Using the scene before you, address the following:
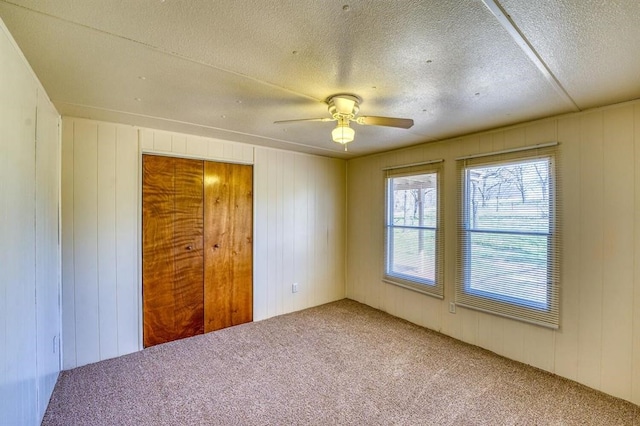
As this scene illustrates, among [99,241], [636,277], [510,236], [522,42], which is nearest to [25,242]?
[99,241]

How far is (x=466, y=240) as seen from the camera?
322 centimetres

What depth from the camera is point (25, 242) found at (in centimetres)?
166

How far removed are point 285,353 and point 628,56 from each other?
10.8 feet

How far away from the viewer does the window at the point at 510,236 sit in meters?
2.64

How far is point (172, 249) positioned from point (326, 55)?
8.49 feet

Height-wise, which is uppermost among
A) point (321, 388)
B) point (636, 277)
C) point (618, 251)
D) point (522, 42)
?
point (522, 42)

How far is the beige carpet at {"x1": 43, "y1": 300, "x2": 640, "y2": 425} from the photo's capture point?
204cm

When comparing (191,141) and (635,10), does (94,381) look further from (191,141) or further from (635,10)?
(635,10)

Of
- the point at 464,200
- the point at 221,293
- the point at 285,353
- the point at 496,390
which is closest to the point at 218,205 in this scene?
the point at 221,293

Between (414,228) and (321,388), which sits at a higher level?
(414,228)

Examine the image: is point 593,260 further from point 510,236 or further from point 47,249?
point 47,249

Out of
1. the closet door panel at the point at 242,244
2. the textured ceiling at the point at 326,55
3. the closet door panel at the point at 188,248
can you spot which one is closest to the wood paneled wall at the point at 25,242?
the textured ceiling at the point at 326,55

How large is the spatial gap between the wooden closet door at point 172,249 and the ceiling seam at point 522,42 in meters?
3.00

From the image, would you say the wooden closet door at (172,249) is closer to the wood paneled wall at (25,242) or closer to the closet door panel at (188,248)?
the closet door panel at (188,248)
